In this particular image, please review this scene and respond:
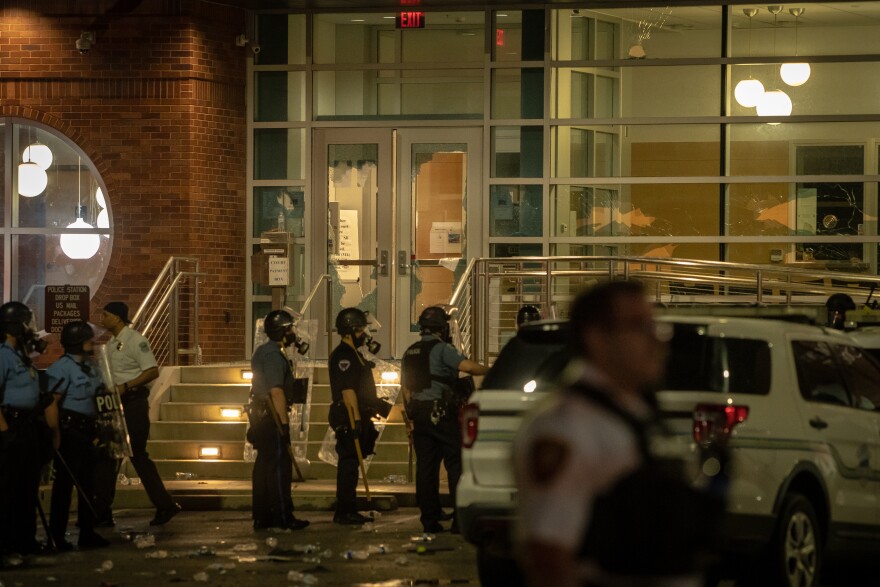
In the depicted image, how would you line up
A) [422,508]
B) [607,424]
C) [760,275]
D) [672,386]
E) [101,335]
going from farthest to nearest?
[101,335]
[760,275]
[422,508]
[672,386]
[607,424]

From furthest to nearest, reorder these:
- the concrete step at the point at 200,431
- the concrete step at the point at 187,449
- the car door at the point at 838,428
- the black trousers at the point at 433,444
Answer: the concrete step at the point at 200,431 → the concrete step at the point at 187,449 → the black trousers at the point at 433,444 → the car door at the point at 838,428

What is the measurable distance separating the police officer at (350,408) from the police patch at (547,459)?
9392 mm

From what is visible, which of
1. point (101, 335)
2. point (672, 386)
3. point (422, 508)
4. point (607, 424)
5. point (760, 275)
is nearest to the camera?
point (607, 424)

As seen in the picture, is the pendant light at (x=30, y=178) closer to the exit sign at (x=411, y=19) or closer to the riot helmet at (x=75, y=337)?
the exit sign at (x=411, y=19)

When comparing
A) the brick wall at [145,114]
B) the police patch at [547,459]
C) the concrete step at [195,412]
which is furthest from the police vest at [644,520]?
the brick wall at [145,114]

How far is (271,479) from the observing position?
41.1 feet

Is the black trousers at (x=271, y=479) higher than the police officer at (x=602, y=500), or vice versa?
the police officer at (x=602, y=500)

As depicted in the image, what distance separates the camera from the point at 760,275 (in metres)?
17.0

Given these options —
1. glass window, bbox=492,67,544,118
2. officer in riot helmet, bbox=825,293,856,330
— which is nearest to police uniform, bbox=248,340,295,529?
officer in riot helmet, bbox=825,293,856,330

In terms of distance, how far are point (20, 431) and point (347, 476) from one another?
3.05 meters

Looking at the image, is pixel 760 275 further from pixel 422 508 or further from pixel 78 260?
pixel 78 260

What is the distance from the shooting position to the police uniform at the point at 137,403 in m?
12.8

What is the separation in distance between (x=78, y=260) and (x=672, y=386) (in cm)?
1295

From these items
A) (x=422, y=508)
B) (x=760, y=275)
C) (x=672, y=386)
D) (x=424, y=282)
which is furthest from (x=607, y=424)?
(x=424, y=282)
